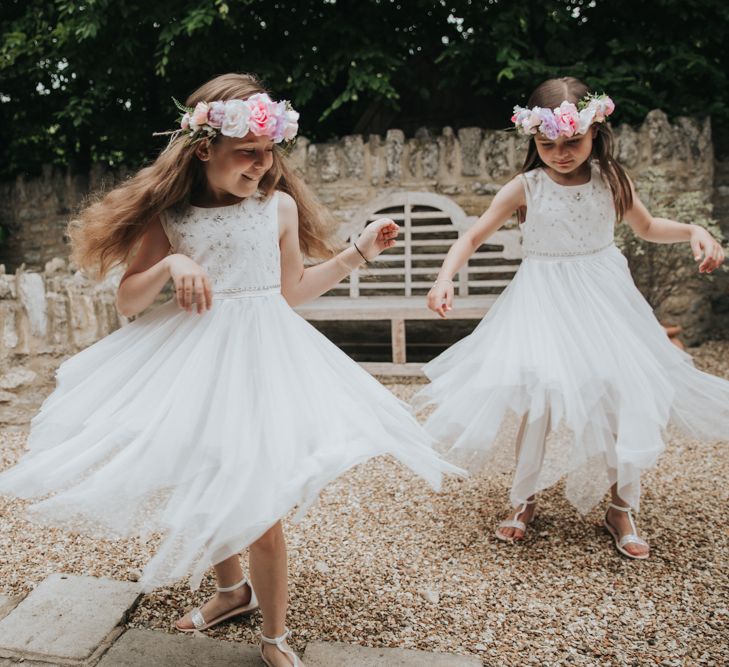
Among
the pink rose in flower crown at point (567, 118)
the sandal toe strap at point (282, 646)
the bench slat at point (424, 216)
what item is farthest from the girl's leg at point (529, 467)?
the bench slat at point (424, 216)

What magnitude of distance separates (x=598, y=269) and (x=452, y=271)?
0.57 m

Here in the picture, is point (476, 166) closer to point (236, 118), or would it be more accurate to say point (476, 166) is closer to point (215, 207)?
point (215, 207)

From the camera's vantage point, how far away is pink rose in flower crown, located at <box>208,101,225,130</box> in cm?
179

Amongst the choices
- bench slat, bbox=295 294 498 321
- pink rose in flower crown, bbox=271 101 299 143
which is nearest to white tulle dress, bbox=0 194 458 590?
pink rose in flower crown, bbox=271 101 299 143

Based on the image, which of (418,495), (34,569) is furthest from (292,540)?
(34,569)

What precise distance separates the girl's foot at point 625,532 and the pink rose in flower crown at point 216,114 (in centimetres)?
202

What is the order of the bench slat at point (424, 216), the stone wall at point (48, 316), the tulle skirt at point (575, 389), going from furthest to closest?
the bench slat at point (424, 216), the stone wall at point (48, 316), the tulle skirt at point (575, 389)

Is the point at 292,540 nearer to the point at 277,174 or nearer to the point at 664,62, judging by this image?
the point at 277,174

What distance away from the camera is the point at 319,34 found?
274 inches

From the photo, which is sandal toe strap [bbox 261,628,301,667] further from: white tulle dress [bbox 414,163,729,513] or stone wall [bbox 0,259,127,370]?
stone wall [bbox 0,259,127,370]

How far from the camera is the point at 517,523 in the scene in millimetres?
2768

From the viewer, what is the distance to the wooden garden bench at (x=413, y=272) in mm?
5590

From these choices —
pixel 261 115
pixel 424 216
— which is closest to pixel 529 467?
pixel 261 115

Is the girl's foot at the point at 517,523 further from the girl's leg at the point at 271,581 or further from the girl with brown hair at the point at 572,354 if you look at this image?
the girl's leg at the point at 271,581
